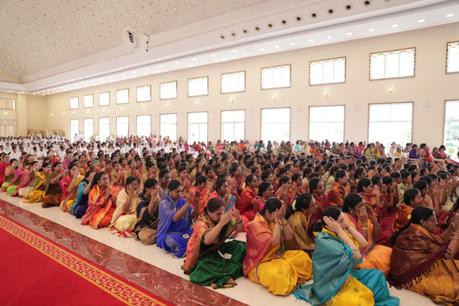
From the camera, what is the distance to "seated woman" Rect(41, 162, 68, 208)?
6500 millimetres

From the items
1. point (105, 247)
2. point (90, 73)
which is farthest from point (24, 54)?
point (105, 247)

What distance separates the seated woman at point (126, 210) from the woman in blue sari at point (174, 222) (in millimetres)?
831

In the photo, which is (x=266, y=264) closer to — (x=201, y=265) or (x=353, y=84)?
(x=201, y=265)

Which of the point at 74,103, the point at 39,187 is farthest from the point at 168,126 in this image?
the point at 39,187

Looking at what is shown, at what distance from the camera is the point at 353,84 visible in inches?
551

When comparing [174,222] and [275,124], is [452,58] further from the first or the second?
[174,222]

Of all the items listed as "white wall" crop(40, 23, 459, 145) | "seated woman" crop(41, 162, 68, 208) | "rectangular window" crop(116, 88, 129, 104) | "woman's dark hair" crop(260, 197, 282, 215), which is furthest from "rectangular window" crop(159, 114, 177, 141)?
"woman's dark hair" crop(260, 197, 282, 215)

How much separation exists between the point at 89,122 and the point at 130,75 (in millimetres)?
8723

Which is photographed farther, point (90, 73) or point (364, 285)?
point (90, 73)

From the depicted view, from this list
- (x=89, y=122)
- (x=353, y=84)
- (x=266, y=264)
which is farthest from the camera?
(x=89, y=122)

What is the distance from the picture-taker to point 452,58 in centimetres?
1195

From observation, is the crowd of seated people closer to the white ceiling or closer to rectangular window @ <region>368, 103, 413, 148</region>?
the white ceiling

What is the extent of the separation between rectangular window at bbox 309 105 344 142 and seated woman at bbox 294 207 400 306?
41.2 ft

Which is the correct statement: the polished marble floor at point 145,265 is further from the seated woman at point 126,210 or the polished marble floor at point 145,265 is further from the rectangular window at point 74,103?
the rectangular window at point 74,103
